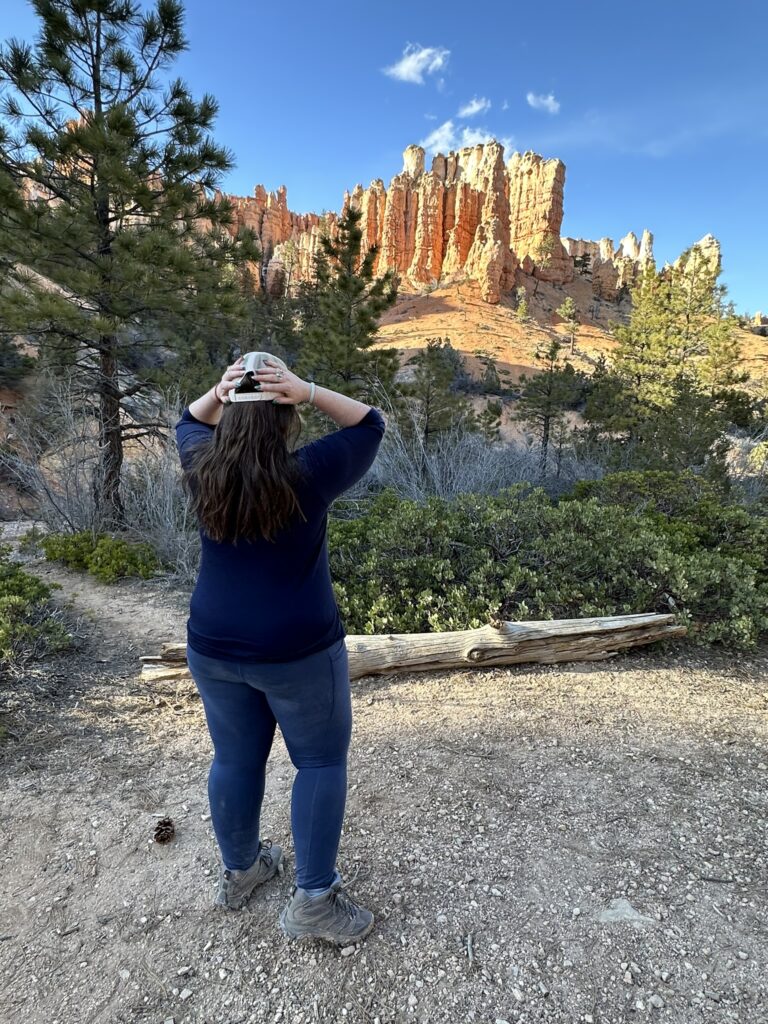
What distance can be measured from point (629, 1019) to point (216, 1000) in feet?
3.90

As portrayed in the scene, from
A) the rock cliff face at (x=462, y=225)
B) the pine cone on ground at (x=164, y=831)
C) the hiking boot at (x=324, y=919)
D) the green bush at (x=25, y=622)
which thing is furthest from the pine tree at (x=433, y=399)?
the rock cliff face at (x=462, y=225)

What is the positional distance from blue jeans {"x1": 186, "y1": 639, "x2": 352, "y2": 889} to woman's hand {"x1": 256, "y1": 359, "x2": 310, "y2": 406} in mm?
662

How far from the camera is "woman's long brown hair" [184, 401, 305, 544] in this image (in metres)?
Answer: 1.28

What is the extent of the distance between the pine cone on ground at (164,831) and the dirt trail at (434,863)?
0.10 ft

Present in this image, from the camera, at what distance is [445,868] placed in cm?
207

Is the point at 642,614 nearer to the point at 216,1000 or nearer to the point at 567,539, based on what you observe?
the point at 567,539

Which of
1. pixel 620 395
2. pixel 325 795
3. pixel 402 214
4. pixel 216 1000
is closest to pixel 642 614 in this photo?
pixel 325 795

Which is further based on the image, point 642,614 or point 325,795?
point 642,614

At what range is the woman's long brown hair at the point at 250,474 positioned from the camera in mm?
1275

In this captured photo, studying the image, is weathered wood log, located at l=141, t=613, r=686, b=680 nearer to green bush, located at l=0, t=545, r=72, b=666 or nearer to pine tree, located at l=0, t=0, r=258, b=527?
green bush, located at l=0, t=545, r=72, b=666

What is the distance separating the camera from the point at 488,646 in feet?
12.2

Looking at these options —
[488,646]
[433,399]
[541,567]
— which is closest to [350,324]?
[433,399]

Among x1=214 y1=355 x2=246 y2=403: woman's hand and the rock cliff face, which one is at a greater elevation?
the rock cliff face

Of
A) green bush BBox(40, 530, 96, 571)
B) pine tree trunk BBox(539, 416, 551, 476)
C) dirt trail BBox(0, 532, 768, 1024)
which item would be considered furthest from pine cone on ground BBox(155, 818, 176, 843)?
pine tree trunk BBox(539, 416, 551, 476)
